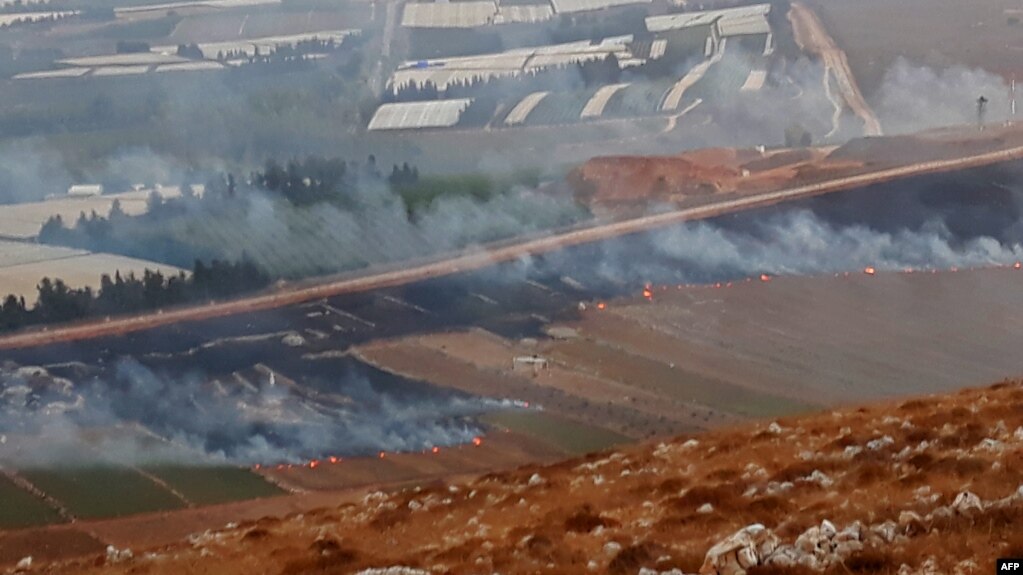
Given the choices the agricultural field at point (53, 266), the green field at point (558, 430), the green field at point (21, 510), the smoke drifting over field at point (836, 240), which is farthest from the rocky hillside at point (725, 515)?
the agricultural field at point (53, 266)

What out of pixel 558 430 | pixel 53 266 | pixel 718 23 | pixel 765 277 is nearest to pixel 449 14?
pixel 718 23

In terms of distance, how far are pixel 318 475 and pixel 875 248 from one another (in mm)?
30048

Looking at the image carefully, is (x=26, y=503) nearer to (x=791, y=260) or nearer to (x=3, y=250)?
(x=3, y=250)

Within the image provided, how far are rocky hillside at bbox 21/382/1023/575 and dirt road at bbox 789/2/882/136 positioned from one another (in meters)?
40.2

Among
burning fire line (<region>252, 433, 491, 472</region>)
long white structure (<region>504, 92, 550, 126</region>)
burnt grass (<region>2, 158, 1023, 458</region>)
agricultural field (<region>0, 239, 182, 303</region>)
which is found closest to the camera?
burning fire line (<region>252, 433, 491, 472</region>)

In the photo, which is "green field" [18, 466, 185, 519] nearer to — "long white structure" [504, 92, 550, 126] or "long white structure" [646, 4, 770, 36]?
"long white structure" [504, 92, 550, 126]

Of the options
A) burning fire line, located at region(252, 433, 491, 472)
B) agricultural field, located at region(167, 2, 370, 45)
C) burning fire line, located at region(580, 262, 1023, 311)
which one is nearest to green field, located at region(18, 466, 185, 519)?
burning fire line, located at region(252, 433, 491, 472)

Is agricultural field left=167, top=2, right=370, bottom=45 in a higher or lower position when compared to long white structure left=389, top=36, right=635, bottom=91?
higher

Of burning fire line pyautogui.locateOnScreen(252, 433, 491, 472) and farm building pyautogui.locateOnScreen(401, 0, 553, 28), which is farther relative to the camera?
farm building pyautogui.locateOnScreen(401, 0, 553, 28)

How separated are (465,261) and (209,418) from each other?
16.4m

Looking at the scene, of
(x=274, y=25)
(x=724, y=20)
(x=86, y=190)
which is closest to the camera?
(x=86, y=190)

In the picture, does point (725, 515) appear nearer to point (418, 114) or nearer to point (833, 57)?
point (418, 114)

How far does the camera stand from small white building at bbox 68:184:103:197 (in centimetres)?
6675

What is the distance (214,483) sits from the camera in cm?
4734
